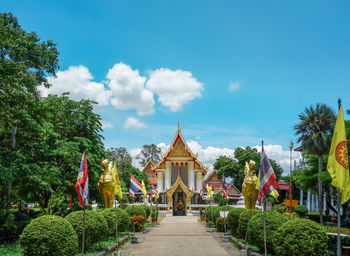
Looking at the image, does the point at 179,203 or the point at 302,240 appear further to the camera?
the point at 179,203

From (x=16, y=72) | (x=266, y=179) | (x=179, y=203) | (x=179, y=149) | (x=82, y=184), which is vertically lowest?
(x=179, y=203)

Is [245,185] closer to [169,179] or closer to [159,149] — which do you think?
[169,179]

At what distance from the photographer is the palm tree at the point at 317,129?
96.0ft

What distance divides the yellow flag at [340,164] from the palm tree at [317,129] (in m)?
23.5

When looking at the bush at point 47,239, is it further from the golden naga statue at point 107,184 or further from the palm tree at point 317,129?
the palm tree at point 317,129

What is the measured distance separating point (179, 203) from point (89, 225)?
114ft

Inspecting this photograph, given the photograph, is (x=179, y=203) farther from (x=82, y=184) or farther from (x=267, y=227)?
(x=82, y=184)

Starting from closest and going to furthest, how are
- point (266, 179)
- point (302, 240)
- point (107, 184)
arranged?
point (302, 240), point (266, 179), point (107, 184)

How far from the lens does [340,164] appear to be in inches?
280

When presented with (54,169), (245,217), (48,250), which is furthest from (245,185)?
(48,250)

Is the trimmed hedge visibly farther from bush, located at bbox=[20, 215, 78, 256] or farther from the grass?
bush, located at bbox=[20, 215, 78, 256]

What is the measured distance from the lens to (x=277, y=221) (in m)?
12.0

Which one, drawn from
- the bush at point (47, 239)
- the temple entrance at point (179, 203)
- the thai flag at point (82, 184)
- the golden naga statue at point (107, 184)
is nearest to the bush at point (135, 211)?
the golden naga statue at point (107, 184)

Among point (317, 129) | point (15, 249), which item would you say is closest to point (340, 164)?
point (15, 249)
